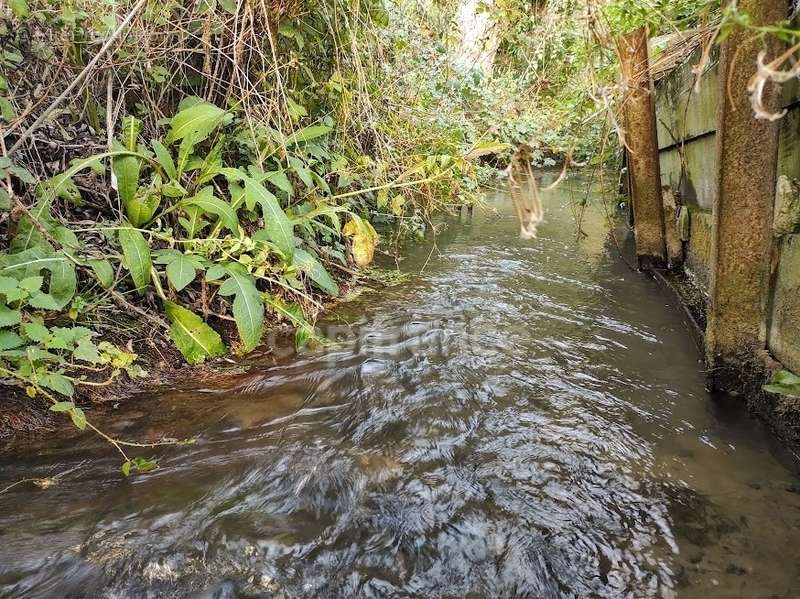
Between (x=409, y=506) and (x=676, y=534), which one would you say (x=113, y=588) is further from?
(x=676, y=534)

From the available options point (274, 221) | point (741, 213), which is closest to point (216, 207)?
point (274, 221)

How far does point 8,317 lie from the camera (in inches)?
74.1

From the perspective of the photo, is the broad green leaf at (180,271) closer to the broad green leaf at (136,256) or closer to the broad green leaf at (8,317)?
the broad green leaf at (136,256)

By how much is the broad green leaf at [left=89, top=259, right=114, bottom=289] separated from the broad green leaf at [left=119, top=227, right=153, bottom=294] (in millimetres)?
91

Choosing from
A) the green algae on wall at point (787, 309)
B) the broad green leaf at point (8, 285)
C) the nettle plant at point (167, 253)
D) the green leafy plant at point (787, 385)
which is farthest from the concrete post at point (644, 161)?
the broad green leaf at point (8, 285)

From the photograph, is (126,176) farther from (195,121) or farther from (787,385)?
(787,385)

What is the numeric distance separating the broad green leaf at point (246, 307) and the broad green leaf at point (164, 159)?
61 centimetres

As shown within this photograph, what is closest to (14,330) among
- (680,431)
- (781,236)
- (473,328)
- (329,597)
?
(329,597)

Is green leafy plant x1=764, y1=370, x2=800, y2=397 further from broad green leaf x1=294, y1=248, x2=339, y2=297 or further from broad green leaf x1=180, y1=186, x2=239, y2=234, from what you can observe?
broad green leaf x1=180, y1=186, x2=239, y2=234

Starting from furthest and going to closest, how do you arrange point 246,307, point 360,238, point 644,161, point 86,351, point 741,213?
point 644,161 < point 360,238 < point 246,307 < point 741,213 < point 86,351

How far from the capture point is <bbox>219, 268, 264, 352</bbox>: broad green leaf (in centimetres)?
247

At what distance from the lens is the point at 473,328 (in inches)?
132

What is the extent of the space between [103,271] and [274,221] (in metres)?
0.84

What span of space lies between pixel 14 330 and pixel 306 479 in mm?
1271
